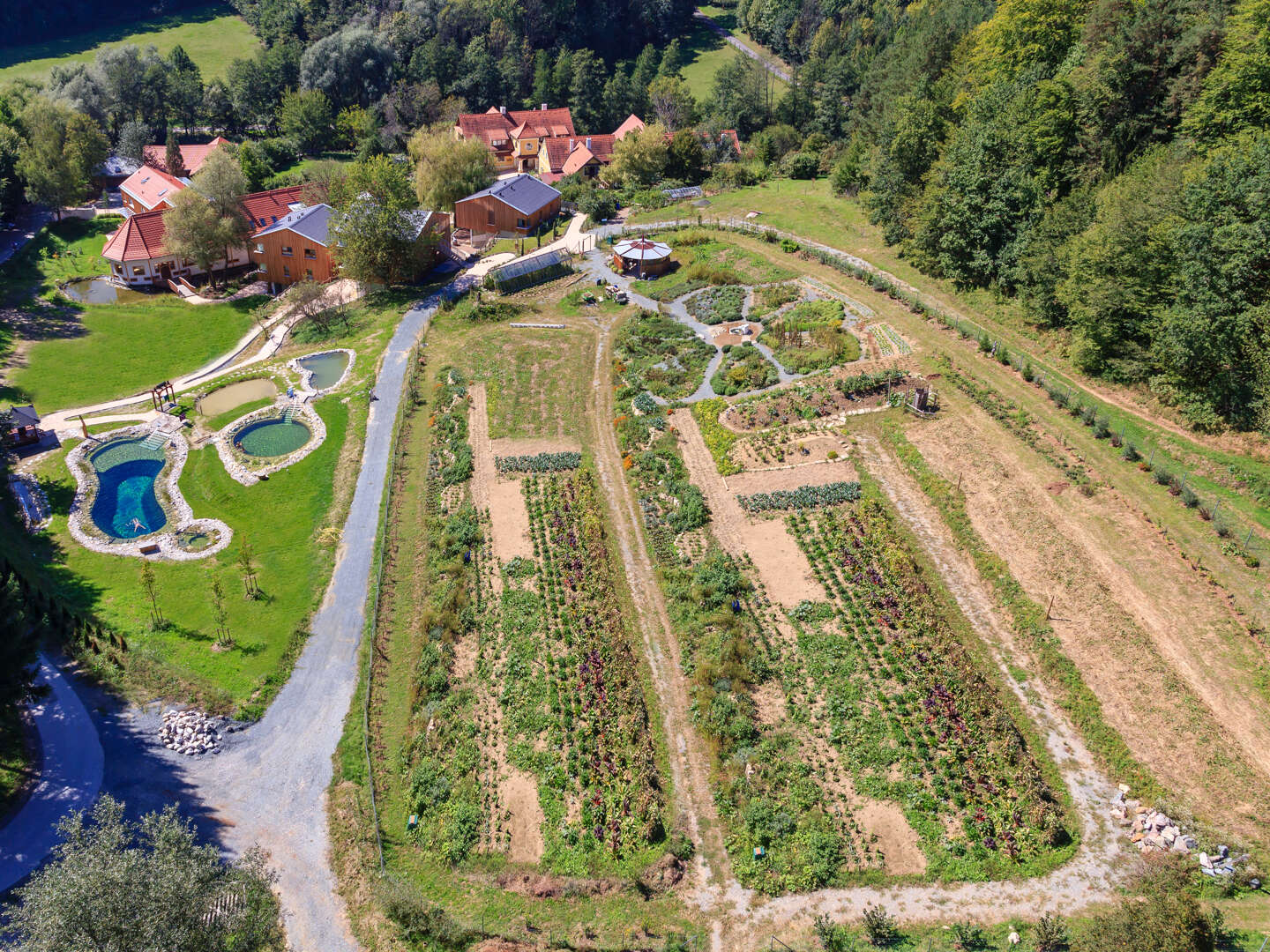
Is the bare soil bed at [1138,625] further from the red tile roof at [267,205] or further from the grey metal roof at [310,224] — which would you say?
the red tile roof at [267,205]

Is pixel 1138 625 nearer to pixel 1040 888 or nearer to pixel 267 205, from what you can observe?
pixel 1040 888

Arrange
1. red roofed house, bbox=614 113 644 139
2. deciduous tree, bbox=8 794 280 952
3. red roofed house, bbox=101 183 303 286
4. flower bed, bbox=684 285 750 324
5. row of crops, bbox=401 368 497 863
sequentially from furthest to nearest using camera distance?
red roofed house, bbox=614 113 644 139 < red roofed house, bbox=101 183 303 286 < flower bed, bbox=684 285 750 324 < row of crops, bbox=401 368 497 863 < deciduous tree, bbox=8 794 280 952

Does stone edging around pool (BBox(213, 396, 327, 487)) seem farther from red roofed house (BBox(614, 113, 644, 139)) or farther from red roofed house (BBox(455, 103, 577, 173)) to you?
red roofed house (BBox(614, 113, 644, 139))

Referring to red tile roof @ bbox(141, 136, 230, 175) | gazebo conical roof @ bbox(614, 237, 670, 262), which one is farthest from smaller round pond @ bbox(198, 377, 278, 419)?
red tile roof @ bbox(141, 136, 230, 175)

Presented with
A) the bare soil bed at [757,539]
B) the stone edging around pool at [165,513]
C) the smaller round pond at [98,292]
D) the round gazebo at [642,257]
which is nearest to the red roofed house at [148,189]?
the smaller round pond at [98,292]

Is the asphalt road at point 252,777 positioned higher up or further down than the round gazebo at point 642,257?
further down

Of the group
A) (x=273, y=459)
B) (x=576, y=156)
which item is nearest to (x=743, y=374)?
(x=273, y=459)
